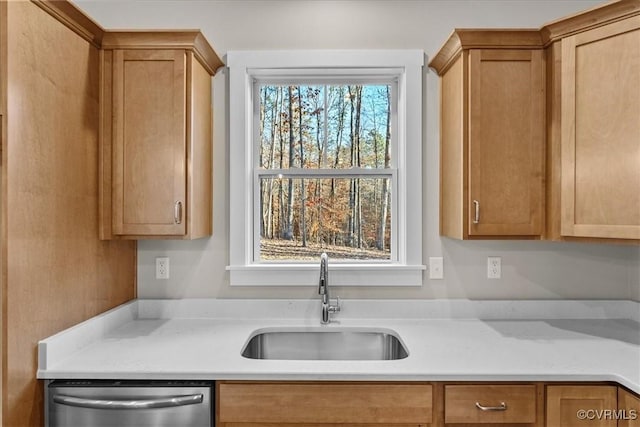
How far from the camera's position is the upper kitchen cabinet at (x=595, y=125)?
63.2 inches

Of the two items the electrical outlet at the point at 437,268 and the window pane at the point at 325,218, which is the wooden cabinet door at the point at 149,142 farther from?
the electrical outlet at the point at 437,268

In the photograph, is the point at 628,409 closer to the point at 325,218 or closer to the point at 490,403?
the point at 490,403

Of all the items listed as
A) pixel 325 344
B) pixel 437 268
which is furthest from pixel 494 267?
pixel 325 344

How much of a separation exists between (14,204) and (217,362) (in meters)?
0.85

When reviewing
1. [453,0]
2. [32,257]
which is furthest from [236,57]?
[32,257]

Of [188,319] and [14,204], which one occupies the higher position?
[14,204]

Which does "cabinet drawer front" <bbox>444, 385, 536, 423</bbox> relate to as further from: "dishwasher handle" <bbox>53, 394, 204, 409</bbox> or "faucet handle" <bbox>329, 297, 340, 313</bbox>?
"dishwasher handle" <bbox>53, 394, 204, 409</bbox>

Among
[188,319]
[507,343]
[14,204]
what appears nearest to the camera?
[14,204]

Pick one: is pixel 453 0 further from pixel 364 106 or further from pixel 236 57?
pixel 236 57

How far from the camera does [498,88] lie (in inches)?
72.1

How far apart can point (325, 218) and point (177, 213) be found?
795mm

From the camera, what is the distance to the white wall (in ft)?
7.09

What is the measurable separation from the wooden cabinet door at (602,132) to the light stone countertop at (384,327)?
0.51 m

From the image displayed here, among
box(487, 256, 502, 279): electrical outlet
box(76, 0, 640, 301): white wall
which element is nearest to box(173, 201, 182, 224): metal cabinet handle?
box(76, 0, 640, 301): white wall
